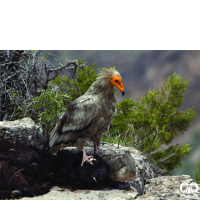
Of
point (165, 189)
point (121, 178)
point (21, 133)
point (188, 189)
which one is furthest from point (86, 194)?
point (21, 133)

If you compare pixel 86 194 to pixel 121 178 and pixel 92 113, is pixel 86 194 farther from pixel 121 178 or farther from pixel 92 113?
pixel 92 113

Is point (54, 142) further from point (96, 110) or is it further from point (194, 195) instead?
point (194, 195)

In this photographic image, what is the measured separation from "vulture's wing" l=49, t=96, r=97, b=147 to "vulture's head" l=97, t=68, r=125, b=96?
298 millimetres

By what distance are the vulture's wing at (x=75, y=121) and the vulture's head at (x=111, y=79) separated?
11.7 inches

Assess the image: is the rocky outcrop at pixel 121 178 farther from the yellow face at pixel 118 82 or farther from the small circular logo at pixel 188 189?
the yellow face at pixel 118 82

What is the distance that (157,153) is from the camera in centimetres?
658

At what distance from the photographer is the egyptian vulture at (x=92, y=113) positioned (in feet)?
10.6

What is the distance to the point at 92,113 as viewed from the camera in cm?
322

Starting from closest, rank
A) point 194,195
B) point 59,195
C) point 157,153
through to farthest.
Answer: point 194,195, point 59,195, point 157,153

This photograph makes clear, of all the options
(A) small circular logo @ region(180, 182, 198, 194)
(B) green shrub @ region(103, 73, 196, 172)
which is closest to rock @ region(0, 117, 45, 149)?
(A) small circular logo @ region(180, 182, 198, 194)

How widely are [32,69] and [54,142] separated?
224 centimetres

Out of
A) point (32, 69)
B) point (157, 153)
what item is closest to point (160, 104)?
point (157, 153)

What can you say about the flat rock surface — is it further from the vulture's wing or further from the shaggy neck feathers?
the shaggy neck feathers

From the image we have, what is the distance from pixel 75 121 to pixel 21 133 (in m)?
0.79
